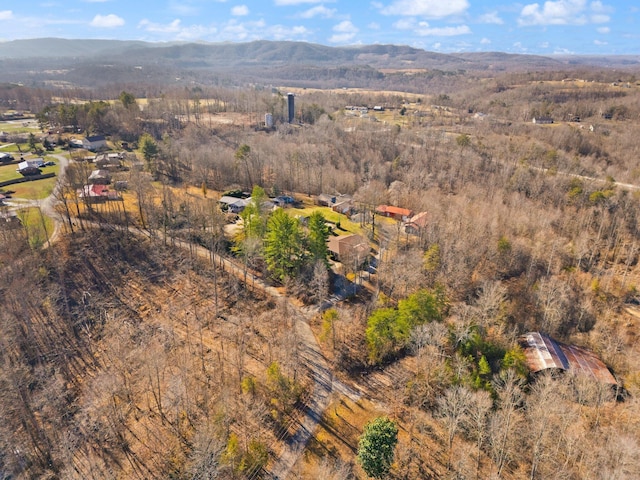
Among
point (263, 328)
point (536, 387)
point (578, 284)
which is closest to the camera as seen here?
point (536, 387)

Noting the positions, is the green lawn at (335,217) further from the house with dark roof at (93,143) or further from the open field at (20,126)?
the open field at (20,126)

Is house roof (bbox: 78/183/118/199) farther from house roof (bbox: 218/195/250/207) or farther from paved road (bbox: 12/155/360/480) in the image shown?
house roof (bbox: 218/195/250/207)

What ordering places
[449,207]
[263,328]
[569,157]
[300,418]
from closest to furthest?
[300,418] → [263,328] → [449,207] → [569,157]

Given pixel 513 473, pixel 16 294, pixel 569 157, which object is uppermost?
pixel 569 157

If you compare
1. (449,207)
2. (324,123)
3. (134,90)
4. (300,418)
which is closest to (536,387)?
(300,418)

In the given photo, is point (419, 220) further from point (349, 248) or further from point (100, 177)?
point (100, 177)

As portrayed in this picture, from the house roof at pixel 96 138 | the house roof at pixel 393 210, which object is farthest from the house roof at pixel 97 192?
the house roof at pixel 393 210

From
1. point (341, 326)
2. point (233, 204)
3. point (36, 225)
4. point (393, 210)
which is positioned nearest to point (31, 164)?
point (36, 225)

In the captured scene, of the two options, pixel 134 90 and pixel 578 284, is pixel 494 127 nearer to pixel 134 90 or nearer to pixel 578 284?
pixel 578 284
